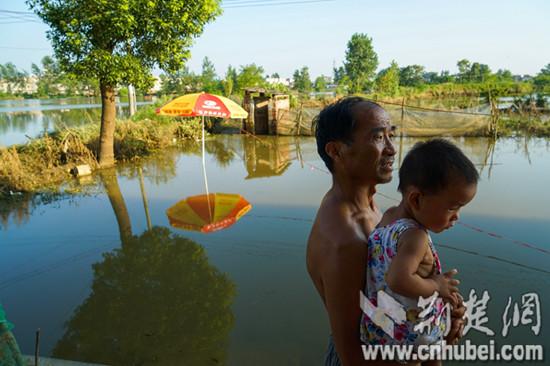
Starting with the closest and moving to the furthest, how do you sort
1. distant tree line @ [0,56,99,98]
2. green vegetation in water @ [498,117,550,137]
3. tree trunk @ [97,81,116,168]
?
tree trunk @ [97,81,116,168] → green vegetation in water @ [498,117,550,137] → distant tree line @ [0,56,99,98]

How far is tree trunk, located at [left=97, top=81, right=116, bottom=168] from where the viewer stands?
859 cm

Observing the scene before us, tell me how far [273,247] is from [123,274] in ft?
5.86

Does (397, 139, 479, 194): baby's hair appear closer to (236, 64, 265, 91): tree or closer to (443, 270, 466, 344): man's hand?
(443, 270, 466, 344): man's hand

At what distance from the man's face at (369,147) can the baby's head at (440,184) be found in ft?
0.34

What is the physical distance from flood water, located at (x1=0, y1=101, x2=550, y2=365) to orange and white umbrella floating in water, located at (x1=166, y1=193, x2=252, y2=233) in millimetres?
154

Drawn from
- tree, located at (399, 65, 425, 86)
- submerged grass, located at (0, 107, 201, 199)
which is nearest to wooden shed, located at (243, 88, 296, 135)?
submerged grass, located at (0, 107, 201, 199)

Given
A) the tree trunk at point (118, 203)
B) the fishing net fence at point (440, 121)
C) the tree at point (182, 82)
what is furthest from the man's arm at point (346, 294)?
the tree at point (182, 82)

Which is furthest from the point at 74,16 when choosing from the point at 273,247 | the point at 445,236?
the point at 445,236

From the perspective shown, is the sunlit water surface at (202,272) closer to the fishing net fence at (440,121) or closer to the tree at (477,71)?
the fishing net fence at (440,121)

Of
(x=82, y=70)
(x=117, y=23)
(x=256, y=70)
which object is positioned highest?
(x=256, y=70)

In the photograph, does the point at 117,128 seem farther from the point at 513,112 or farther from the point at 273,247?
the point at 513,112

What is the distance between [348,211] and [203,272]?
325cm

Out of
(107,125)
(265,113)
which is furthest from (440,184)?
(265,113)

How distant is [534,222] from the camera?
16.4ft
